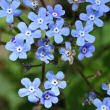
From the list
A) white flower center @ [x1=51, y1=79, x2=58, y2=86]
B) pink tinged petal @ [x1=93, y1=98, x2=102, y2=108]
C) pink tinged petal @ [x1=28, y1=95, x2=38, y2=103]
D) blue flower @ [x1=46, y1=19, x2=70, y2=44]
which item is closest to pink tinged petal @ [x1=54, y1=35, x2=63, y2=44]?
blue flower @ [x1=46, y1=19, x2=70, y2=44]

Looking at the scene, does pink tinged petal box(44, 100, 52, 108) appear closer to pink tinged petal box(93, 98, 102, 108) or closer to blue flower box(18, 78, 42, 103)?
blue flower box(18, 78, 42, 103)

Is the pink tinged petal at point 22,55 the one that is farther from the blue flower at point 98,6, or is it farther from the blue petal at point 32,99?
the blue flower at point 98,6

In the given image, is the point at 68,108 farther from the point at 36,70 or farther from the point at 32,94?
the point at 32,94

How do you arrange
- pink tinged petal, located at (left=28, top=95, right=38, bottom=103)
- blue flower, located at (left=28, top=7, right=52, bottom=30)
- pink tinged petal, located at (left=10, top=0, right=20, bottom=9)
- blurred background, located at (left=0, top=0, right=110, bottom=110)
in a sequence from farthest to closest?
1. blurred background, located at (left=0, top=0, right=110, bottom=110)
2. pink tinged petal, located at (left=10, top=0, right=20, bottom=9)
3. blue flower, located at (left=28, top=7, right=52, bottom=30)
4. pink tinged petal, located at (left=28, top=95, right=38, bottom=103)

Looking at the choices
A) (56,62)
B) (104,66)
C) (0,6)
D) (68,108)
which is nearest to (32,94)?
(56,62)

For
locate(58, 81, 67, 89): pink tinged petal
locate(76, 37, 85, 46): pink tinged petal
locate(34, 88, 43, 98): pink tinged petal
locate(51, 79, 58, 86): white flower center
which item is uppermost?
locate(76, 37, 85, 46): pink tinged petal

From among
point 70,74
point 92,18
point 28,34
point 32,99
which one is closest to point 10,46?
point 28,34
